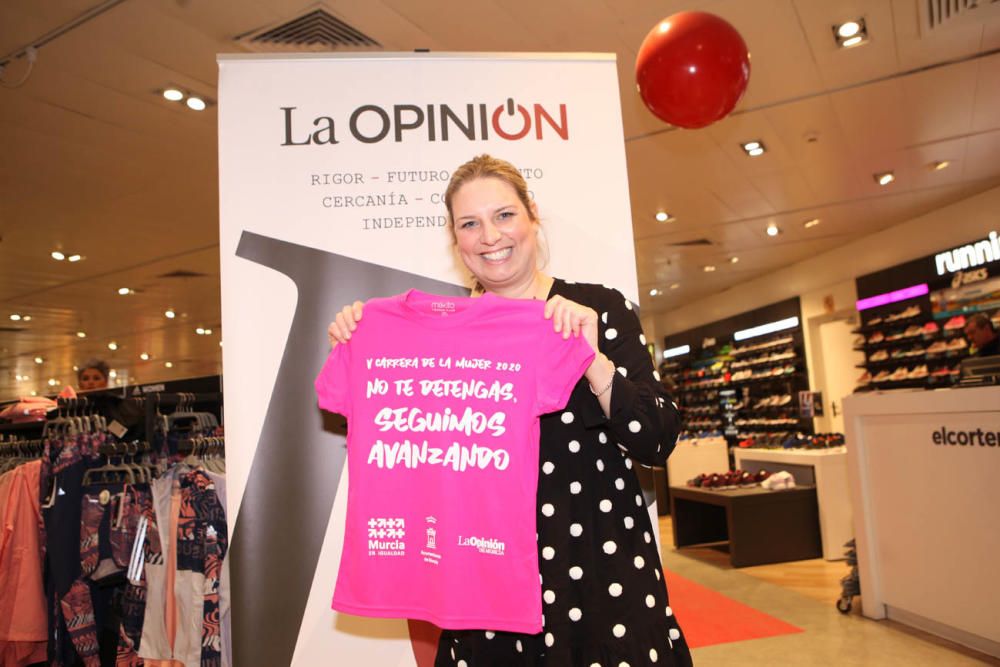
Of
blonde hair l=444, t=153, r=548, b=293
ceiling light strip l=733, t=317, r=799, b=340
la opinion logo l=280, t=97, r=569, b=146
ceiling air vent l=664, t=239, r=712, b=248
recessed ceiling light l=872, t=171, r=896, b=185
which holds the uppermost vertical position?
recessed ceiling light l=872, t=171, r=896, b=185

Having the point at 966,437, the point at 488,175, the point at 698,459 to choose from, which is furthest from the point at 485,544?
the point at 698,459

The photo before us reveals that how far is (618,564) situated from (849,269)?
10.1 metres

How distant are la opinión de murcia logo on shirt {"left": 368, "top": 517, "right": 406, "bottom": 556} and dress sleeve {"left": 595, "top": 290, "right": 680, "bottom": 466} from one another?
0.46 metres

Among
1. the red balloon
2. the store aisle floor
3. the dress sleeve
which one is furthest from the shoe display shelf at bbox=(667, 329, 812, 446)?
the dress sleeve

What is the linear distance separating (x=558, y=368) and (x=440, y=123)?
3.76 ft

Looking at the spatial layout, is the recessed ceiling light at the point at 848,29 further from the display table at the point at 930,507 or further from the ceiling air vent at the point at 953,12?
the display table at the point at 930,507

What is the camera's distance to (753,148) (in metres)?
6.16

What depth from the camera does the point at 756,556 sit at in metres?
5.71

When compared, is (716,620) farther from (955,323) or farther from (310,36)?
(955,323)

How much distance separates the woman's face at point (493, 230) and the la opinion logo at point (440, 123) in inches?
30.2

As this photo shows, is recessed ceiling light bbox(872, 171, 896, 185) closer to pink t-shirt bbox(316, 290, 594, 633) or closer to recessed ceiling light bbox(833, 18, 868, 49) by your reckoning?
recessed ceiling light bbox(833, 18, 868, 49)

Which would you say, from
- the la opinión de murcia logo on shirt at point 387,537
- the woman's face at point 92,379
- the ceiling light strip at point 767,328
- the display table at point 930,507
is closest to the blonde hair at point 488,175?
the la opinión de murcia logo on shirt at point 387,537

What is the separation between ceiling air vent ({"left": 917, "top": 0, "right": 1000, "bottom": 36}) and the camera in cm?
406

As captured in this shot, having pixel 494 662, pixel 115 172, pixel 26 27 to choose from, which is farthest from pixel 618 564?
pixel 115 172
